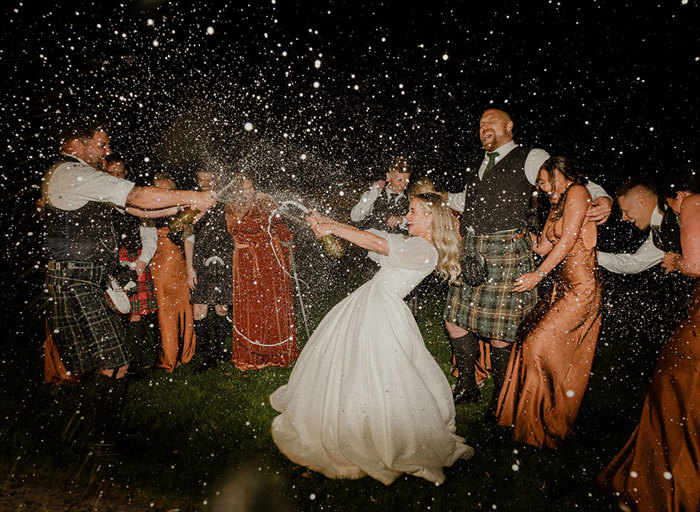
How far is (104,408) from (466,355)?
3246 millimetres

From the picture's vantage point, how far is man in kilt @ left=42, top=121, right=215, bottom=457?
2.76m

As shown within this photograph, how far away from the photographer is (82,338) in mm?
2982

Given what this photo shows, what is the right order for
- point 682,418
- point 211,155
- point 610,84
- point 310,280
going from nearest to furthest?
point 682,418
point 610,84
point 211,155
point 310,280

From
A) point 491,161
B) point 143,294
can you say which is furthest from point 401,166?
point 143,294

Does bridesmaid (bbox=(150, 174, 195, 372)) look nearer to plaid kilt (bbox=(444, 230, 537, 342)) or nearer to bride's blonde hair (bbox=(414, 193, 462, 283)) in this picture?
bride's blonde hair (bbox=(414, 193, 462, 283))

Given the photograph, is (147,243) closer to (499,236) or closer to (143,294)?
(143,294)

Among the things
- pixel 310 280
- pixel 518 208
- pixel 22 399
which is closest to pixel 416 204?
pixel 518 208

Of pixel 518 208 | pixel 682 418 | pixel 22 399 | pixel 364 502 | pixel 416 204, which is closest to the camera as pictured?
pixel 682 418

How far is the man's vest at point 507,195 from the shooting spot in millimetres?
3633

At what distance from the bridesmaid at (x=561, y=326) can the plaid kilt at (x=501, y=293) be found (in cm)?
33

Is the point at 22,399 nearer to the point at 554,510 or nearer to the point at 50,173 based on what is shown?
the point at 50,173

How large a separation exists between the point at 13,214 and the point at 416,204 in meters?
8.65

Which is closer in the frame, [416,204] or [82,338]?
[82,338]

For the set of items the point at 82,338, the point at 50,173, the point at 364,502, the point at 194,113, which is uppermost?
the point at 194,113
